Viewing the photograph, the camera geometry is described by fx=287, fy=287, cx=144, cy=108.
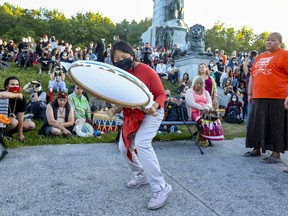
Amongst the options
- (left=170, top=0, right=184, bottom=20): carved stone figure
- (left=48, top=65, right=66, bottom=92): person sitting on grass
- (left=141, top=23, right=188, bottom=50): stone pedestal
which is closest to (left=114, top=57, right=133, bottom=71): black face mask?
(left=48, top=65, right=66, bottom=92): person sitting on grass

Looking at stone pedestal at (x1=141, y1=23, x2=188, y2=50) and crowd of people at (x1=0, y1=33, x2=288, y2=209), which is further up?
stone pedestal at (x1=141, y1=23, x2=188, y2=50)

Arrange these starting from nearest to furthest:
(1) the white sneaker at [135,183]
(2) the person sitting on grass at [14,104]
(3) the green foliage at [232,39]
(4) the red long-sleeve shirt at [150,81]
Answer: (4) the red long-sleeve shirt at [150,81]
(1) the white sneaker at [135,183]
(2) the person sitting on grass at [14,104]
(3) the green foliage at [232,39]

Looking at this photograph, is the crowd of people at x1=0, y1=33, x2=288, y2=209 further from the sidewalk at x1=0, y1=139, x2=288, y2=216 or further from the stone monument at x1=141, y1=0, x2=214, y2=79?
the stone monument at x1=141, y1=0, x2=214, y2=79

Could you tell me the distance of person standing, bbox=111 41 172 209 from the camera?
9.09 feet

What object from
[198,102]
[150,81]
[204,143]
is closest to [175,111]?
[198,102]

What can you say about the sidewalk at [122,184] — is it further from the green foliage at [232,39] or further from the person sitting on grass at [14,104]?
the green foliage at [232,39]

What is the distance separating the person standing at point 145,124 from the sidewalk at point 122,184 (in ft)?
0.73

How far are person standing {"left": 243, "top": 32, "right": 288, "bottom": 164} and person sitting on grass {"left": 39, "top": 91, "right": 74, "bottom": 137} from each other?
12.5 ft

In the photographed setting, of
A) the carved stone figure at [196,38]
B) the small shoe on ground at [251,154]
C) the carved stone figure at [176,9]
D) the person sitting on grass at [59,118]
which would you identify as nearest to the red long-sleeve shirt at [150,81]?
the small shoe on ground at [251,154]

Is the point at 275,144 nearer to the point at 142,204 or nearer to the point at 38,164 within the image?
the point at 142,204

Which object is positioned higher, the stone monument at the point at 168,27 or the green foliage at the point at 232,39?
the green foliage at the point at 232,39

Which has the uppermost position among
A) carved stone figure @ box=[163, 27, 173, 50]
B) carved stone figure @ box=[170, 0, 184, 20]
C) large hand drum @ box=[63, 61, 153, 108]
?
carved stone figure @ box=[170, 0, 184, 20]

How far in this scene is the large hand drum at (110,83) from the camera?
2.63m

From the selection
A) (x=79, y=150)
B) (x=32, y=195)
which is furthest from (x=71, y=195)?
Answer: (x=79, y=150)
